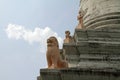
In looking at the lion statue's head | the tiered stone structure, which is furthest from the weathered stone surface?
the lion statue's head

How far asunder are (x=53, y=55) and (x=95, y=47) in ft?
9.35

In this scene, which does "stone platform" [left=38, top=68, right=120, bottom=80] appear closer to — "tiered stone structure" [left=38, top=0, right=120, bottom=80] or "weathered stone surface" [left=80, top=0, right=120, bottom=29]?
"tiered stone structure" [left=38, top=0, right=120, bottom=80]

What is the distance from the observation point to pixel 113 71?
1453cm

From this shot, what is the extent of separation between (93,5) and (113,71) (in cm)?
670

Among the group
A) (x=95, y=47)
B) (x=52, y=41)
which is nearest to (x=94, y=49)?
(x=95, y=47)

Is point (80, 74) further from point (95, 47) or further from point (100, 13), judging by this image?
point (100, 13)

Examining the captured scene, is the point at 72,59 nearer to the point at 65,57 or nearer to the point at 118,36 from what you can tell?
the point at 65,57

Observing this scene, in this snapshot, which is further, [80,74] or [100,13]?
[100,13]

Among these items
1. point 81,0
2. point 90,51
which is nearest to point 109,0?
point 81,0

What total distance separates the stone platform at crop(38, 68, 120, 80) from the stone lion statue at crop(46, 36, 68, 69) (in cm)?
51

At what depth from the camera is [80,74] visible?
14547 millimetres

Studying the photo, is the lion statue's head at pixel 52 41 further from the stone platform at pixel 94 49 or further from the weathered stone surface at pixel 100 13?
the weathered stone surface at pixel 100 13

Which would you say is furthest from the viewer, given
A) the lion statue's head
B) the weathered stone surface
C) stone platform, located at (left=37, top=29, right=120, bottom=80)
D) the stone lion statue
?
the weathered stone surface

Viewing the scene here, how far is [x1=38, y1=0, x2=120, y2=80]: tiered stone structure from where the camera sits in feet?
47.6
